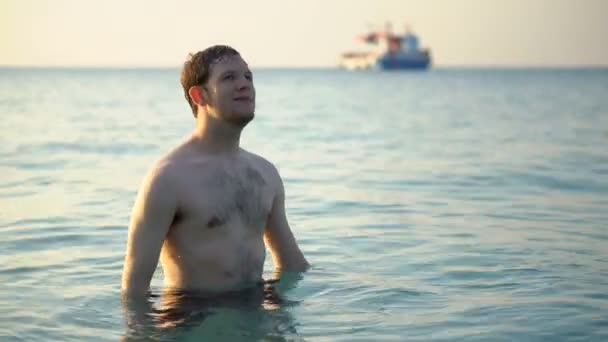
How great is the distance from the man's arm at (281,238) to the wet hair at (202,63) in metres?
0.77

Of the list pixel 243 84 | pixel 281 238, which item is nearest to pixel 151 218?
pixel 243 84

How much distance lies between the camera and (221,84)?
4965 millimetres

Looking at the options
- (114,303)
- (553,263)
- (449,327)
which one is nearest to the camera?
(449,327)

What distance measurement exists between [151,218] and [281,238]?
1.07m

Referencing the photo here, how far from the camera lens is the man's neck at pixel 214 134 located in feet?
16.5

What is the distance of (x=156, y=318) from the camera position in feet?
16.3

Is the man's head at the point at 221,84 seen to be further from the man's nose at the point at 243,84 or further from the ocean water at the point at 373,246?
the ocean water at the point at 373,246

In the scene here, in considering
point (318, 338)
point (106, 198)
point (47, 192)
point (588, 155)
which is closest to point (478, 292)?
point (318, 338)

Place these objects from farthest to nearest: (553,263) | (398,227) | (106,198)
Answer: (106,198) < (398,227) < (553,263)

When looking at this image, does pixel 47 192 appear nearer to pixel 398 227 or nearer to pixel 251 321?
pixel 398 227

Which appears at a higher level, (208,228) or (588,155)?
(208,228)

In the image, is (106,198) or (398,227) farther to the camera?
(106,198)

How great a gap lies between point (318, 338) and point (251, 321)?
391 mm

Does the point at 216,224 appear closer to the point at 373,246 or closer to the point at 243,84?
the point at 243,84
